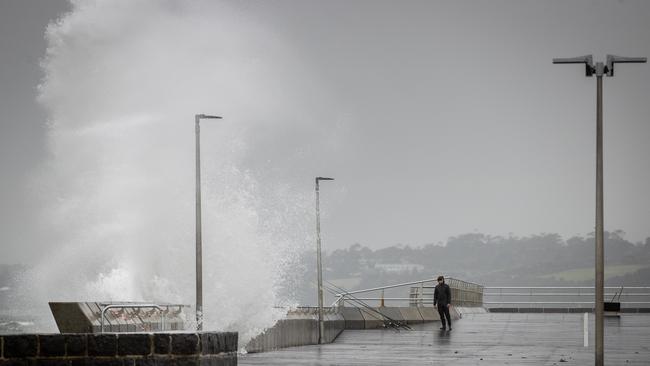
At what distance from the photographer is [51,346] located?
14852mm

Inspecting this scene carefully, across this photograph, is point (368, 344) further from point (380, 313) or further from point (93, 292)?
point (93, 292)

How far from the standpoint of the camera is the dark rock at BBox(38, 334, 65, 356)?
1484 centimetres

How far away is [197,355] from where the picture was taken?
1507 cm

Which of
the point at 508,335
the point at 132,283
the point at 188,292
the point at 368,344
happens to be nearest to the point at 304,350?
the point at 368,344

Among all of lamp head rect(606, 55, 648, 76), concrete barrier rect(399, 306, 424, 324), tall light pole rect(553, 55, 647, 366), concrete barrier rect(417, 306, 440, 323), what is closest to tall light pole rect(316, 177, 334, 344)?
concrete barrier rect(399, 306, 424, 324)

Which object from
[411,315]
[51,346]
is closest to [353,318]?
[411,315]

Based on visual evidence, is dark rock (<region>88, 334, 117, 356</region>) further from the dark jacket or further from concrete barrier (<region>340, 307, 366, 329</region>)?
concrete barrier (<region>340, 307, 366, 329</region>)

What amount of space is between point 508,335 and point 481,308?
22.6 metres

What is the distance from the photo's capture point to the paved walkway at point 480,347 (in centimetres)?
2625

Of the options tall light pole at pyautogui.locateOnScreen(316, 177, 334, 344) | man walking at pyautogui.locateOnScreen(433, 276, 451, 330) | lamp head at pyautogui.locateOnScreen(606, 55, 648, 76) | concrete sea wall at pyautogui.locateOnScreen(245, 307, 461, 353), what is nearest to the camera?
lamp head at pyautogui.locateOnScreen(606, 55, 648, 76)

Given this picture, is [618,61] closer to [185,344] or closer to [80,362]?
[185,344]

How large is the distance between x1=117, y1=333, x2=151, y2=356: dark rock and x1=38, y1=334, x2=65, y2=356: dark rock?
665mm

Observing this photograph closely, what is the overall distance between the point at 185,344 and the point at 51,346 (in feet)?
5.17

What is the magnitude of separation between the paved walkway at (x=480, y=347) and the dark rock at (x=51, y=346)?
441 inches
